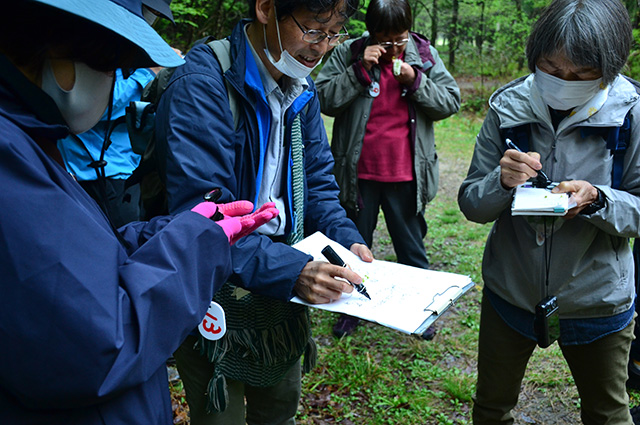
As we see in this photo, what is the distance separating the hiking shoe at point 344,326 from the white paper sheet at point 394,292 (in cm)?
193

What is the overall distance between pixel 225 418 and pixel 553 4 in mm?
2026

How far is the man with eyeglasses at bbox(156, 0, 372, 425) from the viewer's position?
67.4 inches

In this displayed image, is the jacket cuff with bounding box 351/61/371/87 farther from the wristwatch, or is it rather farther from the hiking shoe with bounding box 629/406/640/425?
the hiking shoe with bounding box 629/406/640/425

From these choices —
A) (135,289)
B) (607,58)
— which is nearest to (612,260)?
(607,58)

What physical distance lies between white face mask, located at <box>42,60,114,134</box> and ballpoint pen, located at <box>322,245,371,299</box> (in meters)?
0.91

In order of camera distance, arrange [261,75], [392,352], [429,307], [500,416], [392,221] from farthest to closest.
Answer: [392,221], [392,352], [500,416], [261,75], [429,307]

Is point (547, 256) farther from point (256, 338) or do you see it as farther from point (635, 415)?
point (635, 415)

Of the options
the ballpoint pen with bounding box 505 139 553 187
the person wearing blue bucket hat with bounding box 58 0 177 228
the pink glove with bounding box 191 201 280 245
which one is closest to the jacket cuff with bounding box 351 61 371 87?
the person wearing blue bucket hat with bounding box 58 0 177 228

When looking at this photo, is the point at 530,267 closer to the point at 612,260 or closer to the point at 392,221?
the point at 612,260

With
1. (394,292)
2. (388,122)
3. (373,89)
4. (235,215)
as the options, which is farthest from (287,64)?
(388,122)

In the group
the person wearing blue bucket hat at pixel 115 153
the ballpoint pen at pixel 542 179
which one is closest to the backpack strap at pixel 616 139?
the ballpoint pen at pixel 542 179

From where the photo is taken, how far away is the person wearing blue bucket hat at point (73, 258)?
2.95ft

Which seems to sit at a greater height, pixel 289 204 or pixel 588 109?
pixel 588 109

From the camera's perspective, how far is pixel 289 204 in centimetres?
202
